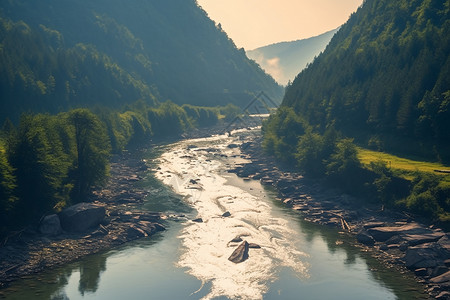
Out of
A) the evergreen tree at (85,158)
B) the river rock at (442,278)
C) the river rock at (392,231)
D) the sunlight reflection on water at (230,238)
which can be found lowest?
the river rock at (442,278)

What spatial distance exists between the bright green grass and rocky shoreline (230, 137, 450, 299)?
9.27 meters

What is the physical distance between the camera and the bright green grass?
7875cm

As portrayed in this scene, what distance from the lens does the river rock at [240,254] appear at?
59.2m

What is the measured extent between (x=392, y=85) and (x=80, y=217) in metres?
83.4

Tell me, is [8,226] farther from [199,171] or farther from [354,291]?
[199,171]

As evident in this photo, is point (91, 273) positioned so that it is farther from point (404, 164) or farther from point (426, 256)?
point (404, 164)

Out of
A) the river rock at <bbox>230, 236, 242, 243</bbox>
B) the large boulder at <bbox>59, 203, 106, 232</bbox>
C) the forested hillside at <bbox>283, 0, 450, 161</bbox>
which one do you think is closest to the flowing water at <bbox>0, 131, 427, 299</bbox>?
the river rock at <bbox>230, 236, 242, 243</bbox>

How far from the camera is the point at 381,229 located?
6725 centimetres

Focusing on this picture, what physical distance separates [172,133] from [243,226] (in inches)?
4746

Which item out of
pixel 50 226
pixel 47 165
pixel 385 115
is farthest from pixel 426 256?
pixel 385 115

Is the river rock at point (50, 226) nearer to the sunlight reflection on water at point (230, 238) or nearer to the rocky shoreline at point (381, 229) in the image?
the sunlight reflection on water at point (230, 238)

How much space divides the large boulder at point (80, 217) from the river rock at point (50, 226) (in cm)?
147

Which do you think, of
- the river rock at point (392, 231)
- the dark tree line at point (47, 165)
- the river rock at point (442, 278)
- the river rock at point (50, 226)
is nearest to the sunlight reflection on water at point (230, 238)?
the river rock at point (392, 231)

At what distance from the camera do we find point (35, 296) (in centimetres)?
4803
